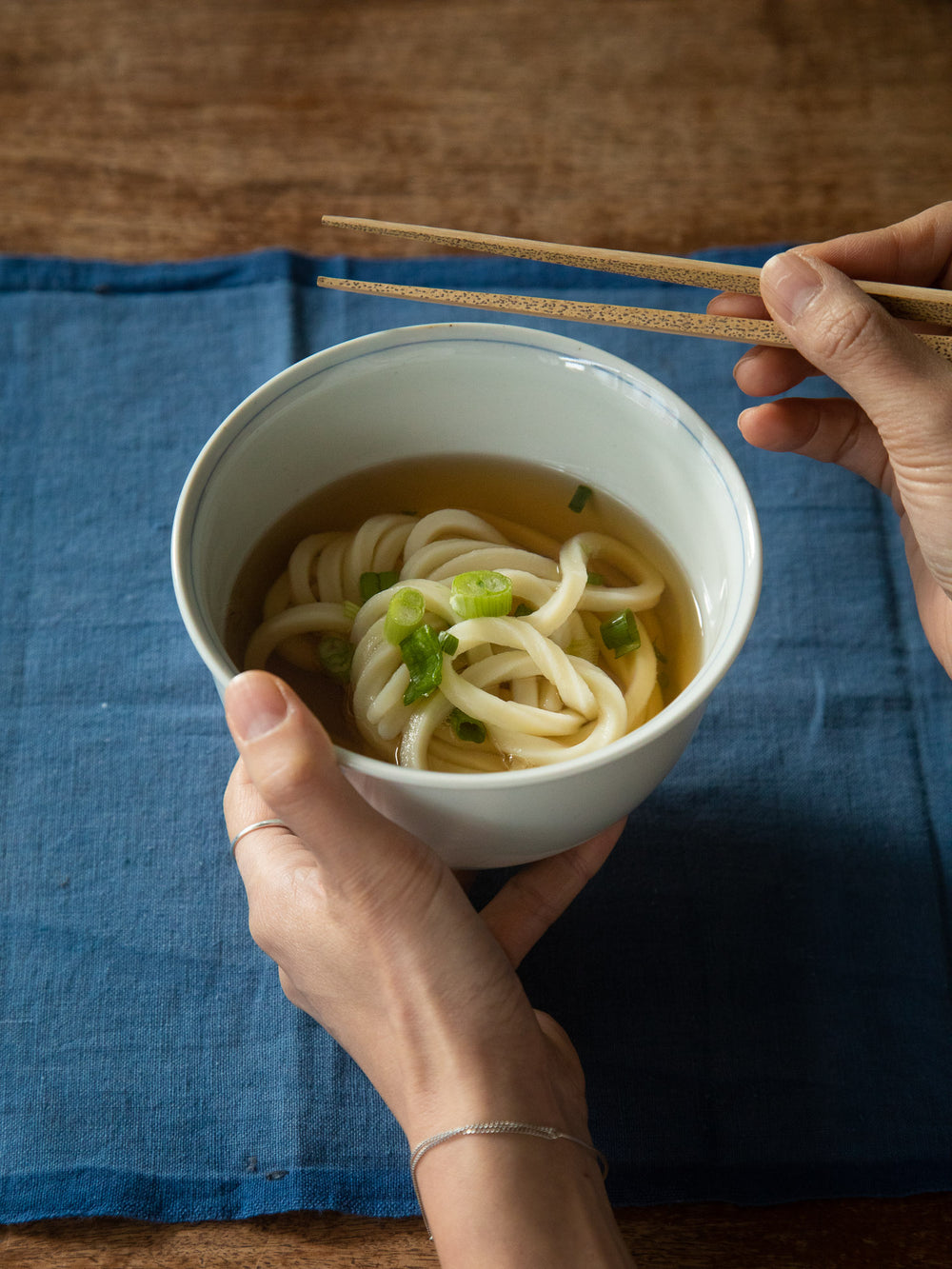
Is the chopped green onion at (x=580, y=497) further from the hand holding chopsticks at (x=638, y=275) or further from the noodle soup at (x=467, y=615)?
the hand holding chopsticks at (x=638, y=275)

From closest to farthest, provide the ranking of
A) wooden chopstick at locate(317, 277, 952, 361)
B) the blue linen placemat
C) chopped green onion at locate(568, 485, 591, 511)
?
wooden chopstick at locate(317, 277, 952, 361) → the blue linen placemat → chopped green onion at locate(568, 485, 591, 511)

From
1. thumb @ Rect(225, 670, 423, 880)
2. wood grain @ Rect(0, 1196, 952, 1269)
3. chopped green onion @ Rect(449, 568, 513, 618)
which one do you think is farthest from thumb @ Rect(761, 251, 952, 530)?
wood grain @ Rect(0, 1196, 952, 1269)

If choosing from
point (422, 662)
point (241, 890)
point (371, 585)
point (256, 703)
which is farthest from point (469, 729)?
point (241, 890)

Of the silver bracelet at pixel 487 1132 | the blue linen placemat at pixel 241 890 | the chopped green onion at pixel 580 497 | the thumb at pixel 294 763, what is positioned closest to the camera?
the thumb at pixel 294 763

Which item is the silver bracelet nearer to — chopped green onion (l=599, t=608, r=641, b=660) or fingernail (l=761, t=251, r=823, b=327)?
chopped green onion (l=599, t=608, r=641, b=660)

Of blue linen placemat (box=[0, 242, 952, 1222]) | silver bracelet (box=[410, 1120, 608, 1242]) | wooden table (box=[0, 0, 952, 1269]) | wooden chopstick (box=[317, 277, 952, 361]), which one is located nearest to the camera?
silver bracelet (box=[410, 1120, 608, 1242])

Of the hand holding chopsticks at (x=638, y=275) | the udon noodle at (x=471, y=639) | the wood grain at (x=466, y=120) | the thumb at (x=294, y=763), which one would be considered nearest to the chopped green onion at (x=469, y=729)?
the udon noodle at (x=471, y=639)

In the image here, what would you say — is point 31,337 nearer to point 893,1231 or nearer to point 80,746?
point 80,746

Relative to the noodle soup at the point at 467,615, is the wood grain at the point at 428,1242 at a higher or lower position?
lower
